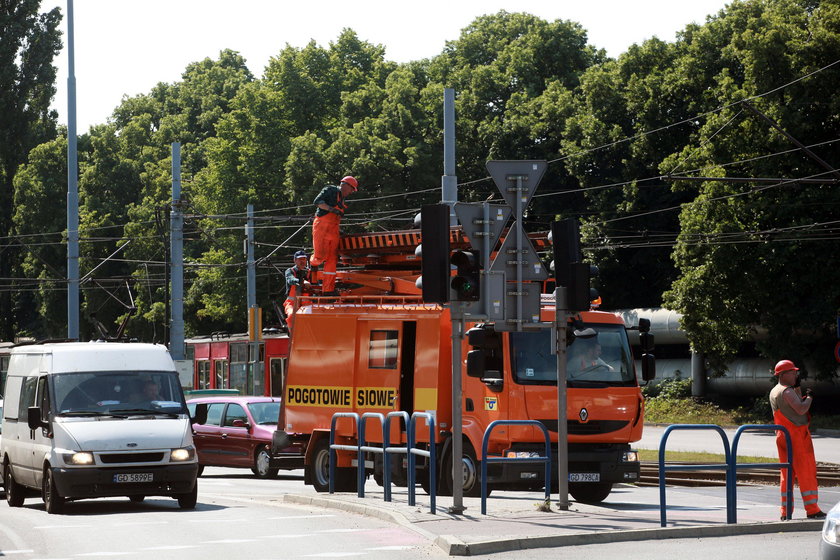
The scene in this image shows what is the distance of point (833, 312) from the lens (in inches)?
1671

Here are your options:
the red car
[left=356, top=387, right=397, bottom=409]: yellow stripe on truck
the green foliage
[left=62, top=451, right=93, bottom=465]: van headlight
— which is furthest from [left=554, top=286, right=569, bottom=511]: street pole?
the green foliage

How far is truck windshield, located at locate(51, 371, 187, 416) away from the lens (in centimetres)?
1927

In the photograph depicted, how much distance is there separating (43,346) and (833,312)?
92.1 ft

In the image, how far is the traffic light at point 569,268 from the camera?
52.4 feet

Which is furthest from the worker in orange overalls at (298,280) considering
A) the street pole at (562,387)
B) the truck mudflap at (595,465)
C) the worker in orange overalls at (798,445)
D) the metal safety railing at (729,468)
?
the worker in orange overalls at (798,445)

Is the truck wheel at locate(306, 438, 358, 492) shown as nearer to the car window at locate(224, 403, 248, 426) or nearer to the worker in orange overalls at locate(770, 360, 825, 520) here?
the car window at locate(224, 403, 248, 426)

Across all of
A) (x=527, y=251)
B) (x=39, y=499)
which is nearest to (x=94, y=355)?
(x=39, y=499)

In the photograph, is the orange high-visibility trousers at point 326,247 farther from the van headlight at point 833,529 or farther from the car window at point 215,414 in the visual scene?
the van headlight at point 833,529

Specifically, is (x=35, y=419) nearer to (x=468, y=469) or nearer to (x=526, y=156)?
(x=468, y=469)

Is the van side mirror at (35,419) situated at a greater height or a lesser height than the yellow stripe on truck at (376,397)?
lesser

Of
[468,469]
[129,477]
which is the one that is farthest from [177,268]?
[468,469]

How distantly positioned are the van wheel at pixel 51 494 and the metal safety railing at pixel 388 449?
12.2ft

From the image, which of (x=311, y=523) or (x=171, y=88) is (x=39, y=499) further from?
(x=171, y=88)

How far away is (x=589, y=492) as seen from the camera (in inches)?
774
